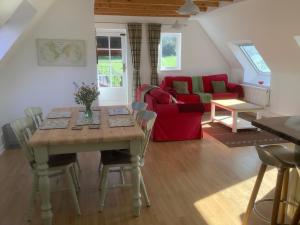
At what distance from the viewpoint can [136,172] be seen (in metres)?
2.49

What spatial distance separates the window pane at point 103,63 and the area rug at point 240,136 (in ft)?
10.2

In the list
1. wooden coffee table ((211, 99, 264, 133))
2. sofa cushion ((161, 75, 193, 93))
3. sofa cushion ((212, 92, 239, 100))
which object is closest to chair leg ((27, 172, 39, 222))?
wooden coffee table ((211, 99, 264, 133))

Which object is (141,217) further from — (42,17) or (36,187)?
(42,17)

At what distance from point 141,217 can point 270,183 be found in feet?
5.06

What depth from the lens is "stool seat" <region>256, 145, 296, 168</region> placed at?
6.30 feet

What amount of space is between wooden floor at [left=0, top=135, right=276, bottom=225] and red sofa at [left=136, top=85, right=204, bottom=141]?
1.47 feet

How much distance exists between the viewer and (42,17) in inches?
170

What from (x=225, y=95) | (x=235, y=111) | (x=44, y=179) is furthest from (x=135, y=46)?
(x=44, y=179)

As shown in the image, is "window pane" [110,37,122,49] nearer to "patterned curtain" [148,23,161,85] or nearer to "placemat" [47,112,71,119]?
"patterned curtain" [148,23,161,85]

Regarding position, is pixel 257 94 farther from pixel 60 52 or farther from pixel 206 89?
pixel 60 52

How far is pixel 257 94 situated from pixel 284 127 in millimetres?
4875

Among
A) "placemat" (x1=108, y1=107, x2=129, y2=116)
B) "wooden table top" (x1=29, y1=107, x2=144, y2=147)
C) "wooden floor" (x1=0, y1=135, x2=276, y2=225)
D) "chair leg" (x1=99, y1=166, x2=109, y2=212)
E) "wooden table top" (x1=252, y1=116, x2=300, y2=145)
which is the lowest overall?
"wooden floor" (x1=0, y1=135, x2=276, y2=225)

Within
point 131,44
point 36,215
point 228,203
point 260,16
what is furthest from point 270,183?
point 131,44

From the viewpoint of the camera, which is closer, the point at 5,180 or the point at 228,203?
the point at 228,203
